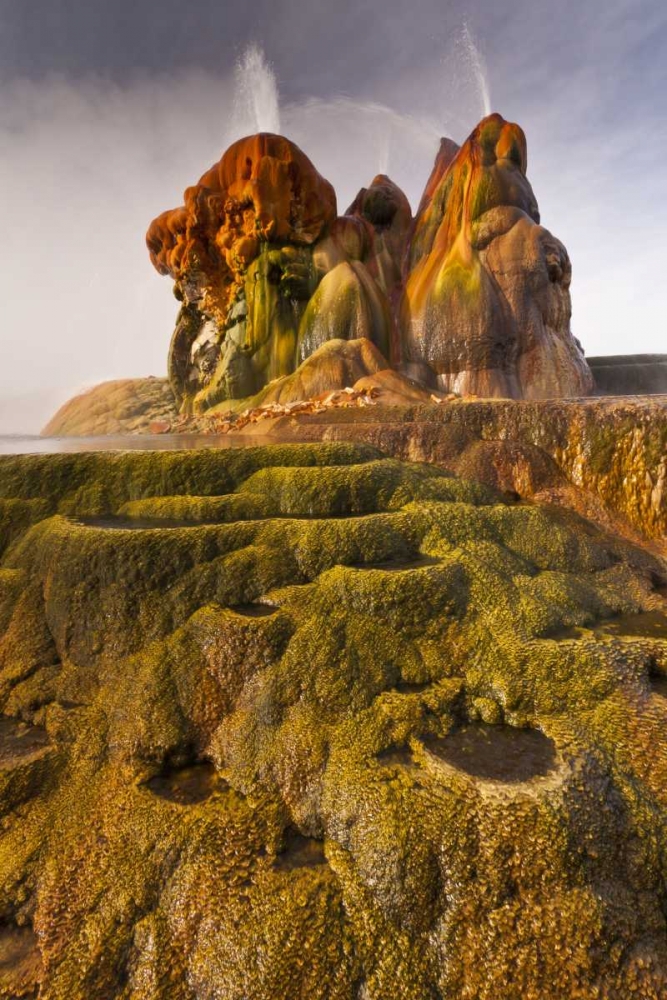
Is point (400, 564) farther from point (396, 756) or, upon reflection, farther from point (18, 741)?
point (18, 741)

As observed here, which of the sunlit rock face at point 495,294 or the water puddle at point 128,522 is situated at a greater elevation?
the sunlit rock face at point 495,294

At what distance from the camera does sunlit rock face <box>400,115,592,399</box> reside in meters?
13.3

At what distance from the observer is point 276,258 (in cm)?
1662

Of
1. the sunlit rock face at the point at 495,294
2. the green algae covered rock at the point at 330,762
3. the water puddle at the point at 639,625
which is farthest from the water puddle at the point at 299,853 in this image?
the sunlit rock face at the point at 495,294

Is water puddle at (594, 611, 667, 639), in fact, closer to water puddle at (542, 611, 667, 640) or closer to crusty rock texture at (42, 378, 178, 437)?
water puddle at (542, 611, 667, 640)

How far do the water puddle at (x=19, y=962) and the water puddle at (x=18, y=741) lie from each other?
846mm

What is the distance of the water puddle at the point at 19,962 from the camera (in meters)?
2.20

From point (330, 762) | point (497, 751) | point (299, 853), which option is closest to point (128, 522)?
point (330, 762)

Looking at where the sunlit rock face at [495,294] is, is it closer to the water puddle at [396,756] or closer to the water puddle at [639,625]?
the water puddle at [639,625]

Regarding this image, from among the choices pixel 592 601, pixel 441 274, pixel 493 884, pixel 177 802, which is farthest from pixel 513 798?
pixel 441 274

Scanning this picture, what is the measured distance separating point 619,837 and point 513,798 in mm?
519

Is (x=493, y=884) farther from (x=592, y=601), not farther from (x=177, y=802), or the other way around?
(x=592, y=601)

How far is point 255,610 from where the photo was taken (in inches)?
141

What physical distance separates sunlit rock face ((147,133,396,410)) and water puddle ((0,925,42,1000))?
45.5ft
